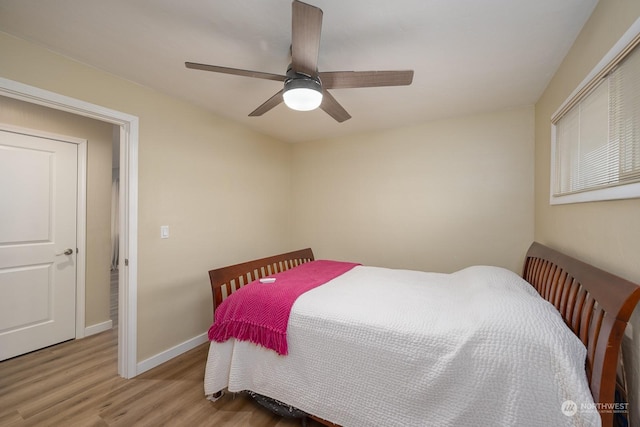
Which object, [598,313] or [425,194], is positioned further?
[425,194]

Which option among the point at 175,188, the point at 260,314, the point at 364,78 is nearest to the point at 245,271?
the point at 260,314

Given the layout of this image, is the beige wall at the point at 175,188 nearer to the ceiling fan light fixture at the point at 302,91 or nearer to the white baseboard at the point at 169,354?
the white baseboard at the point at 169,354

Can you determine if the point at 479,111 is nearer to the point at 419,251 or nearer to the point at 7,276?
the point at 419,251

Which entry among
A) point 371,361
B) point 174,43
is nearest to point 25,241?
point 174,43

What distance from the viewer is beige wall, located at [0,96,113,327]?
9.03 feet

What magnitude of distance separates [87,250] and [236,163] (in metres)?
1.95

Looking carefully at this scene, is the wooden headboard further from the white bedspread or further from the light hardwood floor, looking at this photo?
the light hardwood floor

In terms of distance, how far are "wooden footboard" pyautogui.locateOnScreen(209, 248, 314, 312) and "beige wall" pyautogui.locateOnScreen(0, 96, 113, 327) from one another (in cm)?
168

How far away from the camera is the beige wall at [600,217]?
3.35 feet

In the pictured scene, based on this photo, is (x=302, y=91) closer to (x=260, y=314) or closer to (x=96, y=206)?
(x=260, y=314)

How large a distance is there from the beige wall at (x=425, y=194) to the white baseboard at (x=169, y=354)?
1.82 meters

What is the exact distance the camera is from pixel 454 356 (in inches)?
45.9

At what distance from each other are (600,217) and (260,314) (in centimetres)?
201

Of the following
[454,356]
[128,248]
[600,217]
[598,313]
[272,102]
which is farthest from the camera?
[128,248]
